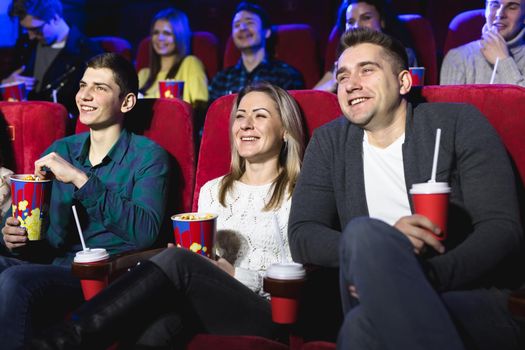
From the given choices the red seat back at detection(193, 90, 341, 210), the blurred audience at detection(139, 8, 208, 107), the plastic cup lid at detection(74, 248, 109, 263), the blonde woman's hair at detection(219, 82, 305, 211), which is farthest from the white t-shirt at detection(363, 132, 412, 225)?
the blurred audience at detection(139, 8, 208, 107)

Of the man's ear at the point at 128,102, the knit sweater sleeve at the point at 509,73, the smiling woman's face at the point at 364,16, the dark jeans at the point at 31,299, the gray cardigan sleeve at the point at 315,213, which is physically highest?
the smiling woman's face at the point at 364,16

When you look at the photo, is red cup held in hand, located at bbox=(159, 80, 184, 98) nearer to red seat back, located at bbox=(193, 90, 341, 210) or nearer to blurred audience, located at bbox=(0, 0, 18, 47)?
red seat back, located at bbox=(193, 90, 341, 210)

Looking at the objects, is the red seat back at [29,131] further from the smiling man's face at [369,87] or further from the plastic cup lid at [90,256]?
the smiling man's face at [369,87]

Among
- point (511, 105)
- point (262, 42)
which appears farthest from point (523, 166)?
point (262, 42)

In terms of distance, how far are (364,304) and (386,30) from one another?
1579 mm

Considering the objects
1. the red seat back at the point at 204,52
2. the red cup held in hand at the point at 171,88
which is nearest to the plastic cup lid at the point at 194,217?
the red cup held in hand at the point at 171,88

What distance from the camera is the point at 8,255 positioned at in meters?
1.67

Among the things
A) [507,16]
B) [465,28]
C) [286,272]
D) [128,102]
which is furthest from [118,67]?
[465,28]

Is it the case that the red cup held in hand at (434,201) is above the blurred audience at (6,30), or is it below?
below

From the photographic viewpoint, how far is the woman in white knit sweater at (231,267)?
44.8 inches

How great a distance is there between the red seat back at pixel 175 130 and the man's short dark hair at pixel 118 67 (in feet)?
0.22

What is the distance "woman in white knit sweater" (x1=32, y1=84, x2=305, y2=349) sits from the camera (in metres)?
1.14

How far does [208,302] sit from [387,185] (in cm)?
42

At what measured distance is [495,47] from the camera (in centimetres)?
216
